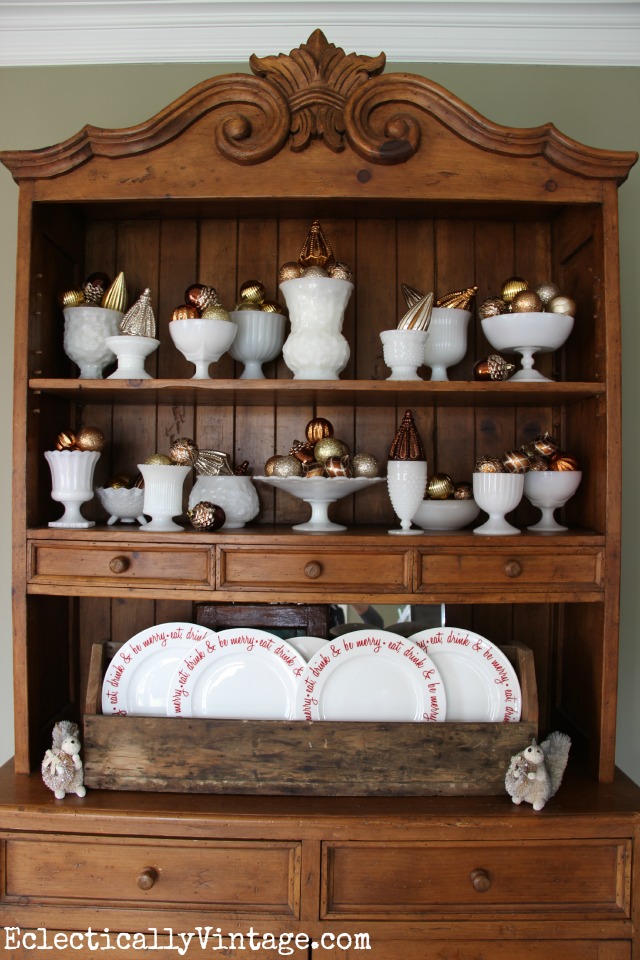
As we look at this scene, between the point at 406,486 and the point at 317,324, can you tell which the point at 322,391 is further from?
the point at 406,486

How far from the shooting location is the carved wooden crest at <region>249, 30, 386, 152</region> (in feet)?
4.87

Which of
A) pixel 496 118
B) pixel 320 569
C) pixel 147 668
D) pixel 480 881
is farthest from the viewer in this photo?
pixel 496 118

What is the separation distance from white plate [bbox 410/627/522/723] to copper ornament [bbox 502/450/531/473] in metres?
0.36

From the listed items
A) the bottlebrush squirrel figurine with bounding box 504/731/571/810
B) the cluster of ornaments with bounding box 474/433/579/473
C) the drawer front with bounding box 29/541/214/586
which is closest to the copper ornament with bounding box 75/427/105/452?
the drawer front with bounding box 29/541/214/586

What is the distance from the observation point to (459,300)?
5.50 ft

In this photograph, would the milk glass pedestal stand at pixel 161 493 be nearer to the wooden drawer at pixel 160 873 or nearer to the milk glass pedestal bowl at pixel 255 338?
the milk glass pedestal bowl at pixel 255 338

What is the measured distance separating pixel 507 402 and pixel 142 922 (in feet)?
4.36

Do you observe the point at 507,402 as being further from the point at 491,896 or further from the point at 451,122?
the point at 491,896

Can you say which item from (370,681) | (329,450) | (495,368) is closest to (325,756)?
(370,681)

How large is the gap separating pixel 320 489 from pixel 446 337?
447mm

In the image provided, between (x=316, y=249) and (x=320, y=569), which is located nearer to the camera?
(x=320, y=569)

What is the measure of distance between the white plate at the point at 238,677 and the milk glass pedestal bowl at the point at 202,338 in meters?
0.57

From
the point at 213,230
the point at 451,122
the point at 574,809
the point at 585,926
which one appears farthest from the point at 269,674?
the point at 451,122

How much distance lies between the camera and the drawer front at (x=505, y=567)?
152cm
